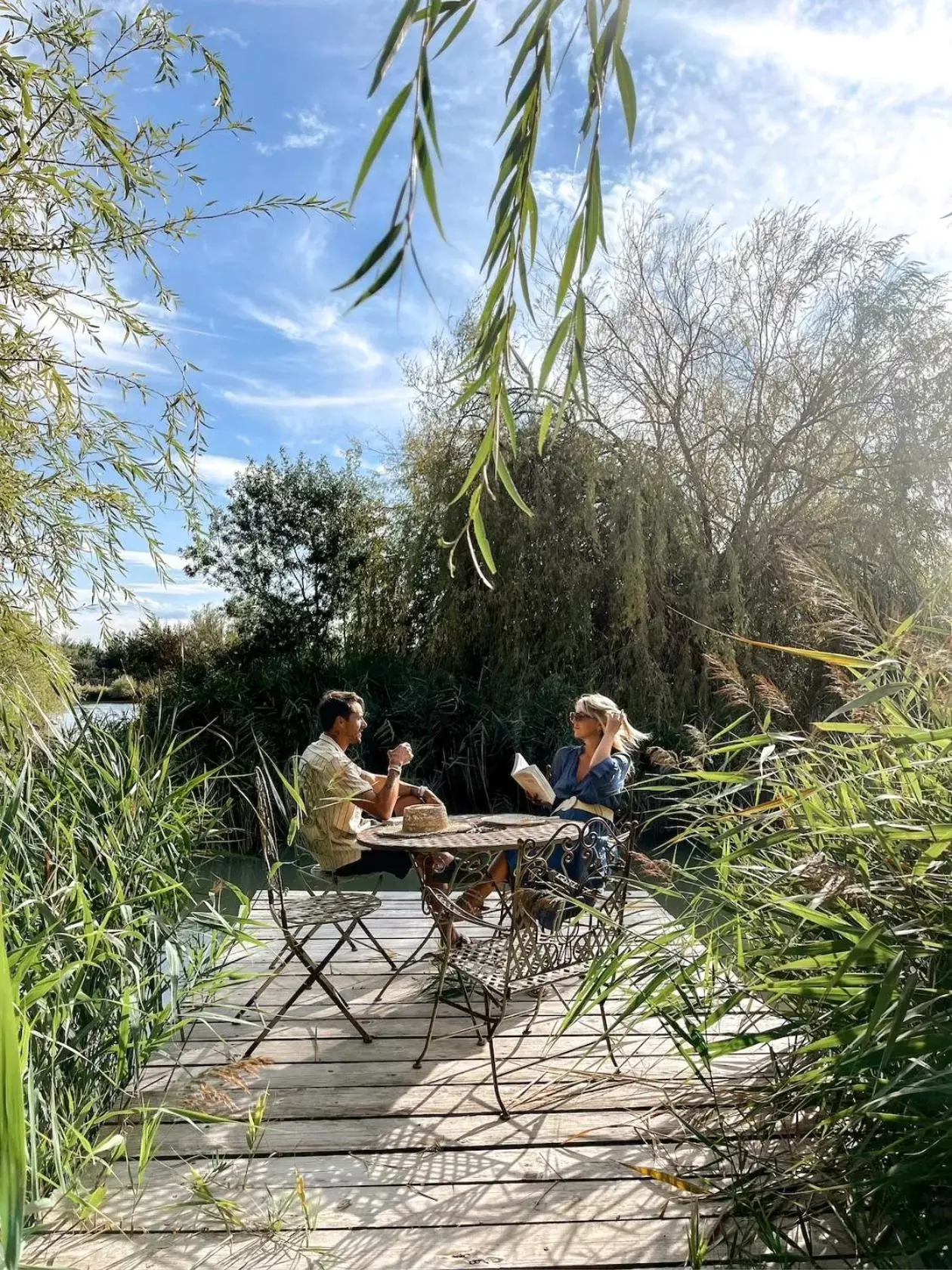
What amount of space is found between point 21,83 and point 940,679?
3.62 m

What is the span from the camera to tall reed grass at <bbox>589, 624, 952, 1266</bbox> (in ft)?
4.42

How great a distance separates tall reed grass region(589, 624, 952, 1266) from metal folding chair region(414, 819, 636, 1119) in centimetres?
50

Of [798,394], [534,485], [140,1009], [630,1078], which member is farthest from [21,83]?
[798,394]

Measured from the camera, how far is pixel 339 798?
3.44 meters

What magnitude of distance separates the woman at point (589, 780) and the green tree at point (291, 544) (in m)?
9.14

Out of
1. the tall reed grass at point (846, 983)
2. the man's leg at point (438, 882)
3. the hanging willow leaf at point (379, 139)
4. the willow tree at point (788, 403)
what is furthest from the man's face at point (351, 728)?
the willow tree at point (788, 403)

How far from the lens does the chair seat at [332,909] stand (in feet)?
9.82

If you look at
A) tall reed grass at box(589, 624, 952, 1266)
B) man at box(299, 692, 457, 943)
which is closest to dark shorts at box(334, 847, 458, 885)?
man at box(299, 692, 457, 943)

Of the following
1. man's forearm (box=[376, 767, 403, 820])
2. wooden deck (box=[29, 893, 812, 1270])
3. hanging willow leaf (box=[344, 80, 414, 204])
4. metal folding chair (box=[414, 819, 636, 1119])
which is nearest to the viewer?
Answer: hanging willow leaf (box=[344, 80, 414, 204])

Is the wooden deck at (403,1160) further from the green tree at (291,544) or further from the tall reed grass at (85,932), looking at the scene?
the green tree at (291,544)

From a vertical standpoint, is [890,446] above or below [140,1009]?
above

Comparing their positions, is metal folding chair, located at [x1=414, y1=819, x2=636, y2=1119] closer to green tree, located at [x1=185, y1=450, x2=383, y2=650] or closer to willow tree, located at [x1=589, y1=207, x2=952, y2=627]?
willow tree, located at [x1=589, y1=207, x2=952, y2=627]

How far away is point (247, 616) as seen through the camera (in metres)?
13.6

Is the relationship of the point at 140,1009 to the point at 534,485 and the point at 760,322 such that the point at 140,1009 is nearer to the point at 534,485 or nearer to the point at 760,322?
the point at 534,485
